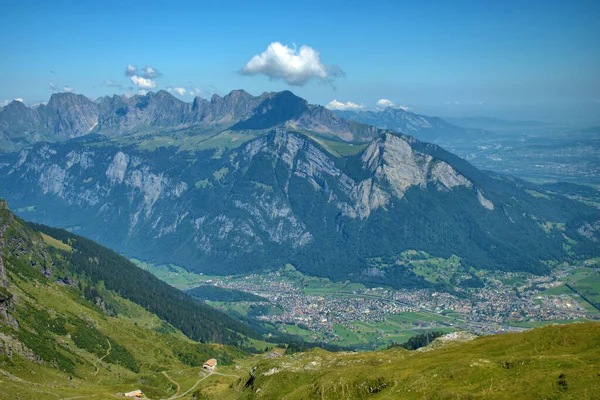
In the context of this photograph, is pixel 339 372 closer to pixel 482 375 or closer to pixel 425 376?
pixel 425 376

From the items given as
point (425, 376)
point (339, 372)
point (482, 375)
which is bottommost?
point (339, 372)

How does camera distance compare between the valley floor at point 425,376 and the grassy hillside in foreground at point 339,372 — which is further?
the grassy hillside in foreground at point 339,372

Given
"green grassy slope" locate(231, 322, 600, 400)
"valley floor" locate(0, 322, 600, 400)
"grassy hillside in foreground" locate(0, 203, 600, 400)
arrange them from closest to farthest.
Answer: "green grassy slope" locate(231, 322, 600, 400)
"valley floor" locate(0, 322, 600, 400)
"grassy hillside in foreground" locate(0, 203, 600, 400)

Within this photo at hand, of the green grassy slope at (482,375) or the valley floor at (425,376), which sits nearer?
the green grassy slope at (482,375)

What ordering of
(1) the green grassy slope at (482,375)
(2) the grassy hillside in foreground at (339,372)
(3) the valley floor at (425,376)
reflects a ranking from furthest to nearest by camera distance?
(2) the grassy hillside in foreground at (339,372) → (3) the valley floor at (425,376) → (1) the green grassy slope at (482,375)

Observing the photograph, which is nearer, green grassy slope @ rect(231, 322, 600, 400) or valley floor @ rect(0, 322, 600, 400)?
green grassy slope @ rect(231, 322, 600, 400)

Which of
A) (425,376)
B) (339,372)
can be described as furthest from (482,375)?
(339,372)

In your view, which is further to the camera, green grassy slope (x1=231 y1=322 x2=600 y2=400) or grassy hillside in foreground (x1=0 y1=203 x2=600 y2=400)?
grassy hillside in foreground (x1=0 y1=203 x2=600 y2=400)

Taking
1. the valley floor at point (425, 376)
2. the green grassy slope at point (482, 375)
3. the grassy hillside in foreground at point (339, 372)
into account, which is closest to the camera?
the green grassy slope at point (482, 375)

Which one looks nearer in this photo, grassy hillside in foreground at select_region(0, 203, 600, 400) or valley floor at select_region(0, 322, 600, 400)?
valley floor at select_region(0, 322, 600, 400)

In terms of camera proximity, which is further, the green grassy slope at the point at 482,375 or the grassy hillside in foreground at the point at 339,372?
the grassy hillside in foreground at the point at 339,372

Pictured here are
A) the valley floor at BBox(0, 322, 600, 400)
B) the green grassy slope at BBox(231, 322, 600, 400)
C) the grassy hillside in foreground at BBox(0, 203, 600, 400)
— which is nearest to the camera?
the green grassy slope at BBox(231, 322, 600, 400)

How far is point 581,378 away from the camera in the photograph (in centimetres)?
7756

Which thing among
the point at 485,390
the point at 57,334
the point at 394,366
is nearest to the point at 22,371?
the point at 57,334
